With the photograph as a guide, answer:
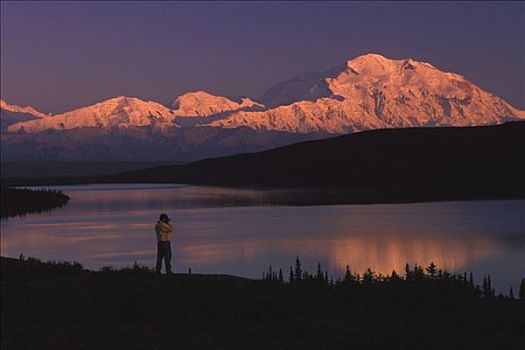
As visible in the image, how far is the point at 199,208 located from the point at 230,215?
1455 centimetres

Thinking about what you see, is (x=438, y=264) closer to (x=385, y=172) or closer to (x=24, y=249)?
(x=24, y=249)

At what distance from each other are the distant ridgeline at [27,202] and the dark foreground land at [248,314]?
7971 cm

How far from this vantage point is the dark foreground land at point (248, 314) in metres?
22.6

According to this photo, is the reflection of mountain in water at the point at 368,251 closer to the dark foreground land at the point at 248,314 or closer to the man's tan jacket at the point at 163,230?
the man's tan jacket at the point at 163,230

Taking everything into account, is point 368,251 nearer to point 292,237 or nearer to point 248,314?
point 292,237

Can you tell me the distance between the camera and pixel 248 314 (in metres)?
26.4

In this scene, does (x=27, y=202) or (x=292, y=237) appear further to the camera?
(x=27, y=202)

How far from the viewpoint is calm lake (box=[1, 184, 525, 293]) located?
51.2 meters

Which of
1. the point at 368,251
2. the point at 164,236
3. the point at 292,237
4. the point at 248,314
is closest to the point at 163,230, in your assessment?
the point at 164,236

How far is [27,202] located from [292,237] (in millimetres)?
64252

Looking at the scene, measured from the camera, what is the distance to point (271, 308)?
26781mm

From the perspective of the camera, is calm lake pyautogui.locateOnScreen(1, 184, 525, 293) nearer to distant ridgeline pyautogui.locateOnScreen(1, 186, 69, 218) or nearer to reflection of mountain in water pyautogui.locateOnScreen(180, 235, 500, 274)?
reflection of mountain in water pyautogui.locateOnScreen(180, 235, 500, 274)

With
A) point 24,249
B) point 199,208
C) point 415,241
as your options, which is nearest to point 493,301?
point 415,241

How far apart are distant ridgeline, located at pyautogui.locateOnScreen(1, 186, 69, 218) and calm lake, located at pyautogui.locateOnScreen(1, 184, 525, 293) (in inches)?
219
